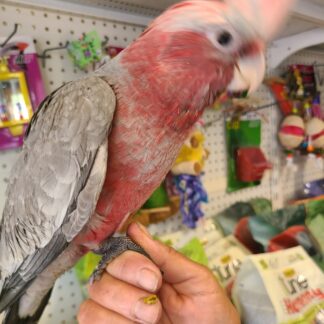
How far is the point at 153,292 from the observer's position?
38cm

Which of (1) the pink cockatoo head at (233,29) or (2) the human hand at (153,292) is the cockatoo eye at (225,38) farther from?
(2) the human hand at (153,292)

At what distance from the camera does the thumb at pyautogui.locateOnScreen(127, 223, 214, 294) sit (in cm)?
45

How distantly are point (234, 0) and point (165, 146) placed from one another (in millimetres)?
143

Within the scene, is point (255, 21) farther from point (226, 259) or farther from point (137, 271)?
point (226, 259)

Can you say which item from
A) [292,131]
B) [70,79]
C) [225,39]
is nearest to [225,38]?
[225,39]

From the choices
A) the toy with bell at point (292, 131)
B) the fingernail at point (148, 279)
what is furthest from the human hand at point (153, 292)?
the toy with bell at point (292, 131)

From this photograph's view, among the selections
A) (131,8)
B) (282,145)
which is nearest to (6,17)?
(131,8)

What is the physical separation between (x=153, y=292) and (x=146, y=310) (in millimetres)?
26

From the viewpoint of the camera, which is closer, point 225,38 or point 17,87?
point 225,38

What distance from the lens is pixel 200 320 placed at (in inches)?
20.2

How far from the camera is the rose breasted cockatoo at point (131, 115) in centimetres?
28

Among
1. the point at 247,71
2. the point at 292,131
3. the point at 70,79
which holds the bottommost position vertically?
the point at 292,131

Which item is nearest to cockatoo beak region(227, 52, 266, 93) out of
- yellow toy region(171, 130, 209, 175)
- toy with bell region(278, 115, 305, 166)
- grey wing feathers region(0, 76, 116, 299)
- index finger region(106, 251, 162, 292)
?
grey wing feathers region(0, 76, 116, 299)

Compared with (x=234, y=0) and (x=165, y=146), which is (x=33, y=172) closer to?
(x=165, y=146)
